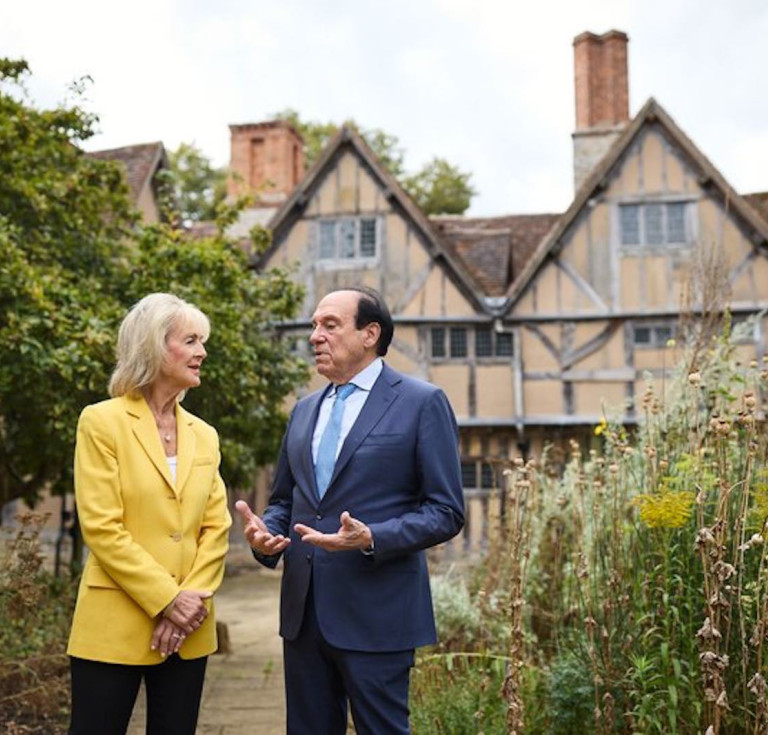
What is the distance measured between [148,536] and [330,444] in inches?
24.2

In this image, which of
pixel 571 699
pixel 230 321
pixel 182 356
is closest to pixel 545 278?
pixel 230 321

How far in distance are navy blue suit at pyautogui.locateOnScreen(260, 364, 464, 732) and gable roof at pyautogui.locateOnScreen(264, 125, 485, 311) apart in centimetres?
1269

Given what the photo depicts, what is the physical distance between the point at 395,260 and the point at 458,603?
10284mm

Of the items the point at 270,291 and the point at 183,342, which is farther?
the point at 270,291

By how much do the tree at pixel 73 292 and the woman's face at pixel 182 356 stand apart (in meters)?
3.45

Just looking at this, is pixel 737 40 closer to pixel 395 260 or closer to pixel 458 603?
pixel 458 603

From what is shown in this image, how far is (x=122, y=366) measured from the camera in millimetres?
2877

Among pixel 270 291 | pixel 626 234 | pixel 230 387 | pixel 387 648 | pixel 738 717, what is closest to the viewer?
pixel 387 648

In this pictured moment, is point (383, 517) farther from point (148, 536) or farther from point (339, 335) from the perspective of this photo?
point (148, 536)

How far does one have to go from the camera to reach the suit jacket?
8.80 ft

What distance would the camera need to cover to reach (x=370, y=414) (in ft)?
9.34

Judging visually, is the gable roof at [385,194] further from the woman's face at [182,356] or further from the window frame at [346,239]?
the woman's face at [182,356]

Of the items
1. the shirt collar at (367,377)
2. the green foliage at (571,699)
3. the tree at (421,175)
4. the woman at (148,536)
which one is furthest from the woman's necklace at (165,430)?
the tree at (421,175)

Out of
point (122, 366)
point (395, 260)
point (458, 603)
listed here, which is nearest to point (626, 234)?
point (395, 260)
